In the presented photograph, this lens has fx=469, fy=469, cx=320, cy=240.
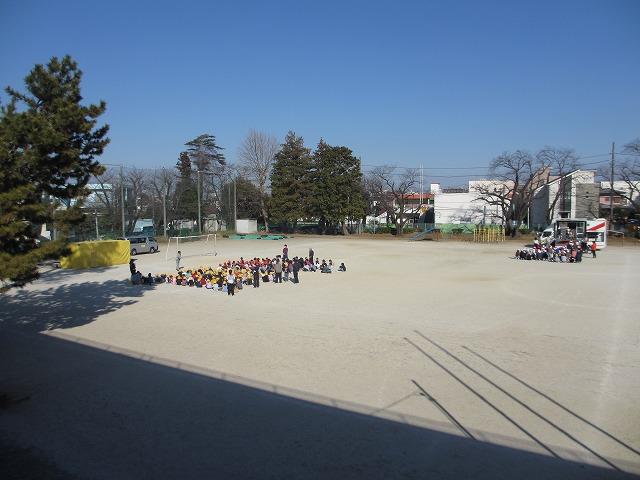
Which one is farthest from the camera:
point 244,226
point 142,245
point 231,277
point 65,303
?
point 244,226

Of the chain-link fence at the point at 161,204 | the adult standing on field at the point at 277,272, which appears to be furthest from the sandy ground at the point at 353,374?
the chain-link fence at the point at 161,204

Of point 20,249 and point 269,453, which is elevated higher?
point 20,249

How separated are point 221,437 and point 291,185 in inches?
2017

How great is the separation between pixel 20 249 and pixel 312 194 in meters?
48.6

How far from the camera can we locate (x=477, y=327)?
13008 mm

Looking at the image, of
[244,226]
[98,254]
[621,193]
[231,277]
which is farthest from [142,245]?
[621,193]

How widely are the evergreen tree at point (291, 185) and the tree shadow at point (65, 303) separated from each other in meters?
35.0

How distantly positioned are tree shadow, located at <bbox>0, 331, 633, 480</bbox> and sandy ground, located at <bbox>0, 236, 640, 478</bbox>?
0.10ft

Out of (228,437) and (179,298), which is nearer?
(228,437)

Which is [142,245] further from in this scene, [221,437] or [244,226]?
[221,437]

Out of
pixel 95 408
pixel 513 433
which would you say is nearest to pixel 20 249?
pixel 95 408

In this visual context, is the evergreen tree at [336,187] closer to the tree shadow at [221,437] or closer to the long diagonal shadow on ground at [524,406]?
the long diagonal shadow on ground at [524,406]

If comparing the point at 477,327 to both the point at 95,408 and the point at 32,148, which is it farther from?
the point at 32,148

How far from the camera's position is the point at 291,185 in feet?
187
